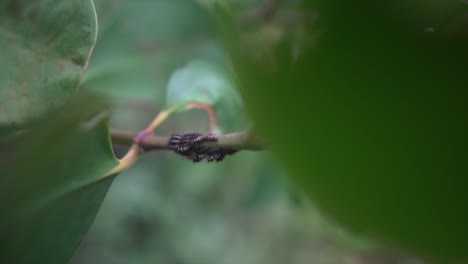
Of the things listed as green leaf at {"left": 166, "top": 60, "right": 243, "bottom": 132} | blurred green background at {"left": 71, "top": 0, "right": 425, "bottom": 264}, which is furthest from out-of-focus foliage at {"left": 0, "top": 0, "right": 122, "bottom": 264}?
blurred green background at {"left": 71, "top": 0, "right": 425, "bottom": 264}

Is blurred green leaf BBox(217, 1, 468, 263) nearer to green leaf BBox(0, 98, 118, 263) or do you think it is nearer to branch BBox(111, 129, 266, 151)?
branch BBox(111, 129, 266, 151)

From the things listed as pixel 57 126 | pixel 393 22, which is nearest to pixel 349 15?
pixel 393 22

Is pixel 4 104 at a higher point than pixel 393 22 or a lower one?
lower

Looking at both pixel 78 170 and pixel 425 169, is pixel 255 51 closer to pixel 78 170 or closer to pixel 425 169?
pixel 425 169

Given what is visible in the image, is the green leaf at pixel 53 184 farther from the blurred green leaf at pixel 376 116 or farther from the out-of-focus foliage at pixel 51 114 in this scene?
the blurred green leaf at pixel 376 116

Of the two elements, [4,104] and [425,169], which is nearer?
[425,169]

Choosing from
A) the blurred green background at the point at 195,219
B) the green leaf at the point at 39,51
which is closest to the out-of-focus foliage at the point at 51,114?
the green leaf at the point at 39,51
